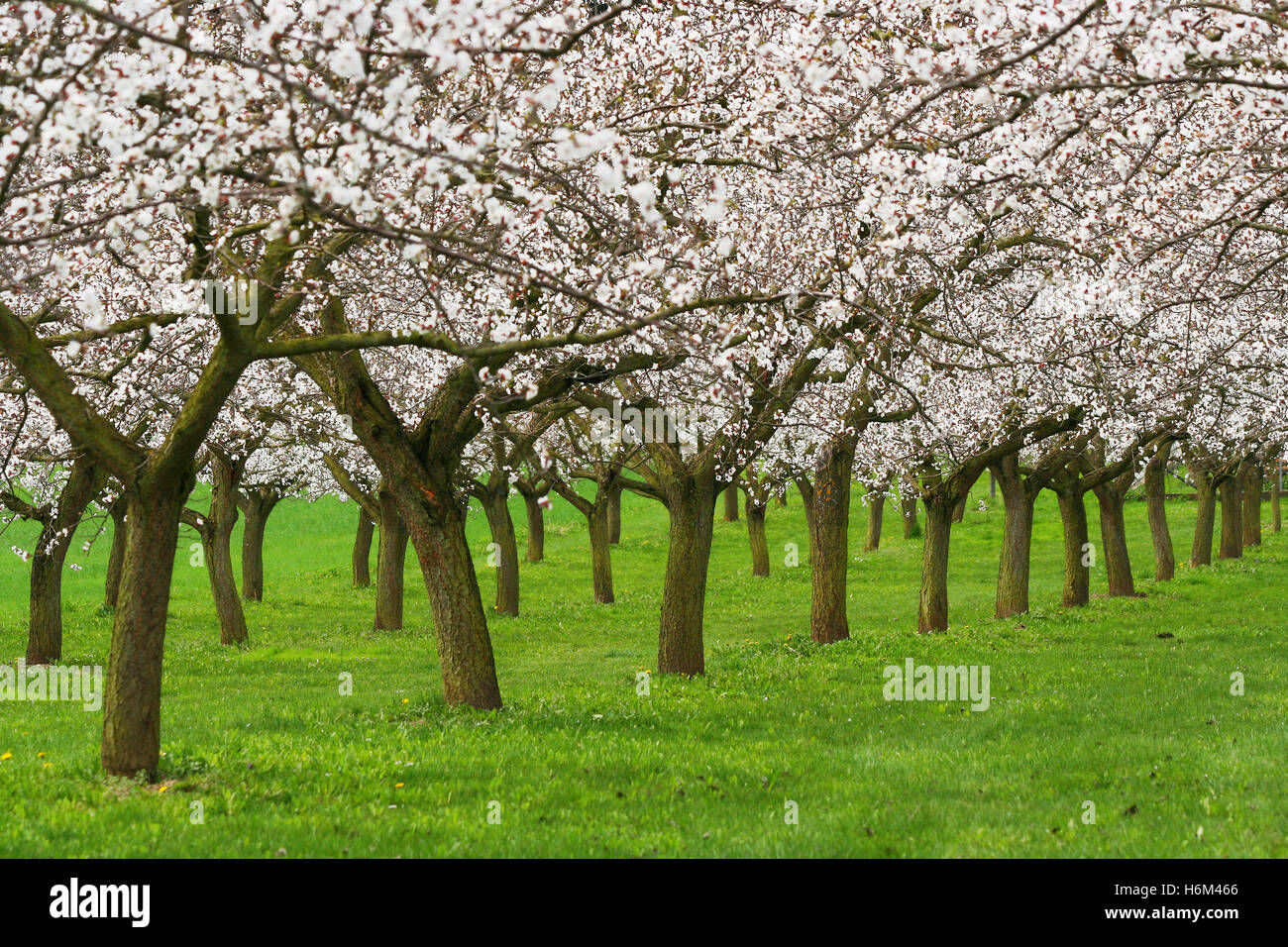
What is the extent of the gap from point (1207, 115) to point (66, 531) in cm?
1976

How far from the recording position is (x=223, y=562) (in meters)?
27.8

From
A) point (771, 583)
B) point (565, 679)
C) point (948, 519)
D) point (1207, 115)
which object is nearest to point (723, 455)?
point (565, 679)

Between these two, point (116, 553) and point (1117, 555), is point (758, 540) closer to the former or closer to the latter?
point (1117, 555)

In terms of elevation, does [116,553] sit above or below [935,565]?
above

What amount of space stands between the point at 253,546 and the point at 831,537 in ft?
80.1

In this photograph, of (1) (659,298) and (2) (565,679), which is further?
(2) (565,679)

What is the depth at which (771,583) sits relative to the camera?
137 ft

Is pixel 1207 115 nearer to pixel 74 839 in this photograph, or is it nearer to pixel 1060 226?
pixel 1060 226

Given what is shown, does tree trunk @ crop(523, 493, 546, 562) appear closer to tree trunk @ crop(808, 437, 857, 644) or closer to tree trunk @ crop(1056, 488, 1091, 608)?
tree trunk @ crop(1056, 488, 1091, 608)

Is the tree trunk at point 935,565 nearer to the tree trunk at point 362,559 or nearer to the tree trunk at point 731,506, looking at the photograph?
the tree trunk at point 362,559

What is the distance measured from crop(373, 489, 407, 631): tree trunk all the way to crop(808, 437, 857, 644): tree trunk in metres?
11.5

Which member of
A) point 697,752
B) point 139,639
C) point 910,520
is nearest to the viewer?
point 139,639

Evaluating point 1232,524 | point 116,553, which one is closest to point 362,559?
point 116,553

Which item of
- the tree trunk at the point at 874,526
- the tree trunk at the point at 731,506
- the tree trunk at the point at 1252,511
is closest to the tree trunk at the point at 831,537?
the tree trunk at the point at 874,526
